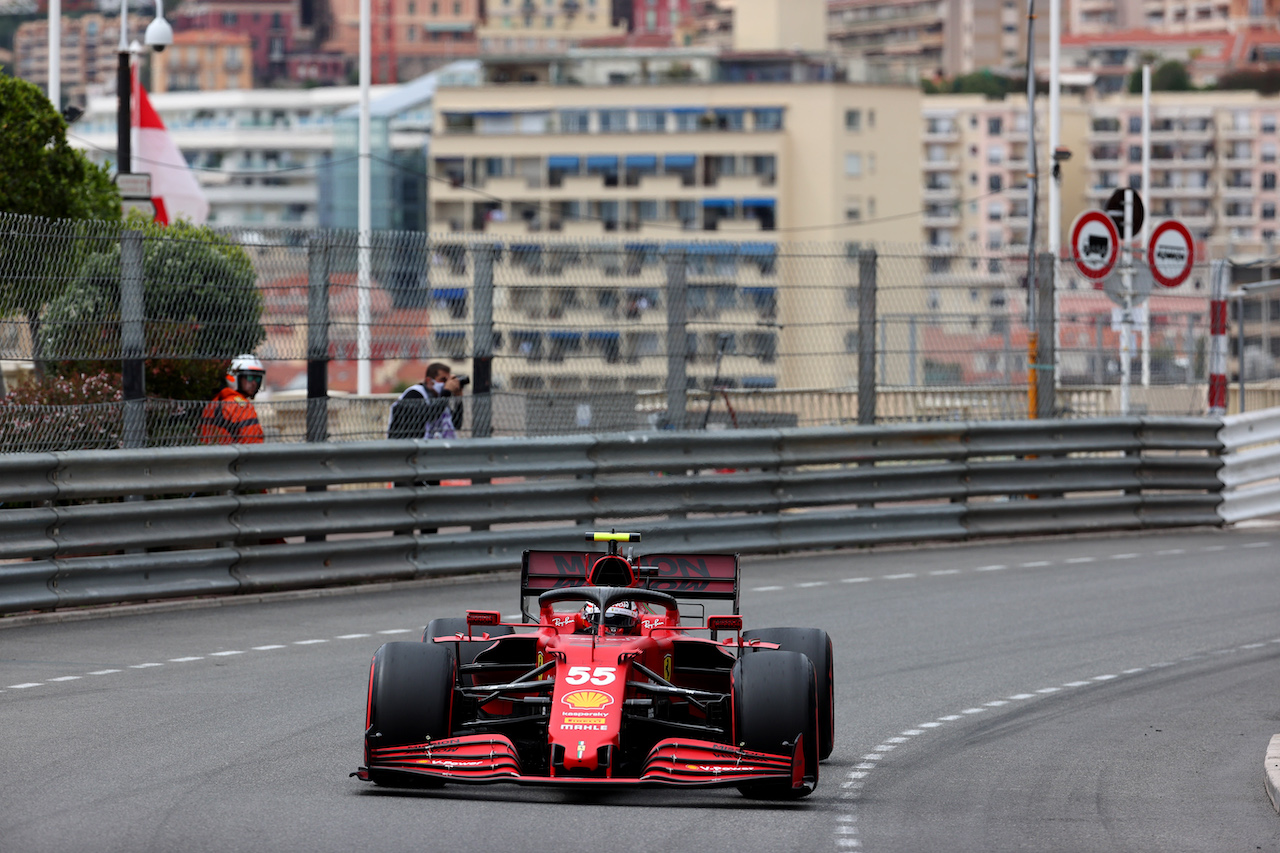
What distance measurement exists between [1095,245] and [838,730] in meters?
9.65

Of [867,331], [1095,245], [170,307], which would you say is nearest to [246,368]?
[170,307]

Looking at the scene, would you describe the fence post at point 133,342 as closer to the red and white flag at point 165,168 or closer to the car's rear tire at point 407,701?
the car's rear tire at point 407,701

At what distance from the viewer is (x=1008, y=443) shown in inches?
678

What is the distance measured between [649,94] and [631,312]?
283 ft

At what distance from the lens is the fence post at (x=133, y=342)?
42.4 ft

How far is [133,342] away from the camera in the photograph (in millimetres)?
13039

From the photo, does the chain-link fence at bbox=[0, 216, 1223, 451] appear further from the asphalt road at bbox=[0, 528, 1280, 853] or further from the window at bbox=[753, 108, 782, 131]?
the window at bbox=[753, 108, 782, 131]

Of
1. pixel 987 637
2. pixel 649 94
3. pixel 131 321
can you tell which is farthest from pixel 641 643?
pixel 649 94

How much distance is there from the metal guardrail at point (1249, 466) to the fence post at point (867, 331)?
3540 millimetres

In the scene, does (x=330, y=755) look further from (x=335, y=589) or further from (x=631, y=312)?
(x=631, y=312)

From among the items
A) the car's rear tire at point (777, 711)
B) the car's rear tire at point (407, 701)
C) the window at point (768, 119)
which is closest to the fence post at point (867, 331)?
the car's rear tire at point (777, 711)

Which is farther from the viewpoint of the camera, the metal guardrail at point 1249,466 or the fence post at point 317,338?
the metal guardrail at point 1249,466

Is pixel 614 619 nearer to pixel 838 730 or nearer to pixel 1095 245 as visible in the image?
pixel 838 730

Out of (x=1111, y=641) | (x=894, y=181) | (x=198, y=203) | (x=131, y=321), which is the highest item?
(x=894, y=181)
